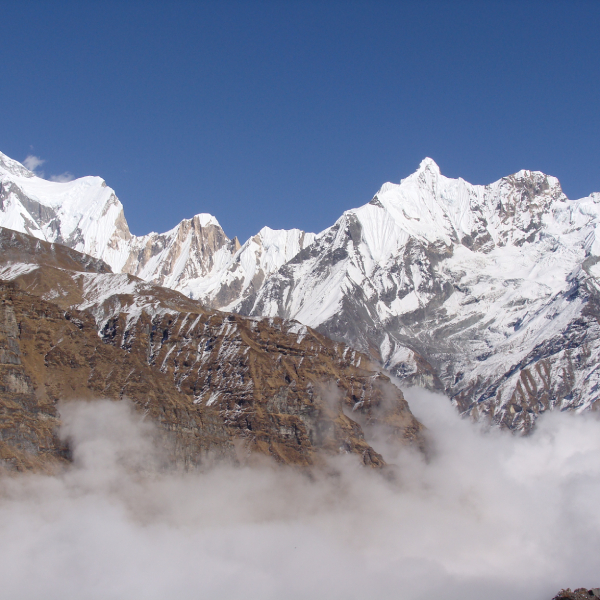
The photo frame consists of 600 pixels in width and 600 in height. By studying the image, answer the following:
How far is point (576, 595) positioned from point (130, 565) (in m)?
79.4

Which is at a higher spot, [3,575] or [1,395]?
[1,395]

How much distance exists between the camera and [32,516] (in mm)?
180000

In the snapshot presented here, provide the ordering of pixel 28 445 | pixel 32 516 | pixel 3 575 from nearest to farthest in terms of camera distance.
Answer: pixel 3 575, pixel 32 516, pixel 28 445

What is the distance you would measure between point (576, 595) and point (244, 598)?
60.7m

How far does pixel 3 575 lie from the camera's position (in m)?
166

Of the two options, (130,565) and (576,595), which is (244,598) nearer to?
(130,565)

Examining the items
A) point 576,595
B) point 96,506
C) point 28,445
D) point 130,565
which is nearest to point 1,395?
point 28,445

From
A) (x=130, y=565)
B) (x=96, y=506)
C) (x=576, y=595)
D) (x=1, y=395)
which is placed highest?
(x=1, y=395)

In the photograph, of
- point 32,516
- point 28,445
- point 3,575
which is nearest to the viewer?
point 3,575

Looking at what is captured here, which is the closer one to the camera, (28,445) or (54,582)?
(54,582)

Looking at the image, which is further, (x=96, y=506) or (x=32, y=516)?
(x=96, y=506)

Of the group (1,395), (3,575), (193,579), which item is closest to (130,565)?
(193,579)

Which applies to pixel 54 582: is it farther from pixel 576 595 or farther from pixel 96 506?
pixel 576 595

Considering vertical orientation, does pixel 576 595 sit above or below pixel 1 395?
below
